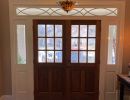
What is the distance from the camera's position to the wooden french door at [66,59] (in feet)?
14.5

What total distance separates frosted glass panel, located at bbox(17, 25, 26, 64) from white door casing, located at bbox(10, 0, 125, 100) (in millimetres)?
72

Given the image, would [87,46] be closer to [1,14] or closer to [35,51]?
[35,51]

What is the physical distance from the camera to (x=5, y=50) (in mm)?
4484

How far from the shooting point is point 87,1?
4.34 meters

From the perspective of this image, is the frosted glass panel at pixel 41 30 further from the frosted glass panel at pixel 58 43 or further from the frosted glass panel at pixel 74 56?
the frosted glass panel at pixel 74 56

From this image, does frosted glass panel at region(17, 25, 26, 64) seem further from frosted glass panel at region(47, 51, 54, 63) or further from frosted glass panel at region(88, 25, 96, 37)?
frosted glass panel at region(88, 25, 96, 37)

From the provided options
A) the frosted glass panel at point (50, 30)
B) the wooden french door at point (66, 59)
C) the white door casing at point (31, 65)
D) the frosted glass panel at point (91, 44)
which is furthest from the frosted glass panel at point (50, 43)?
the frosted glass panel at point (91, 44)

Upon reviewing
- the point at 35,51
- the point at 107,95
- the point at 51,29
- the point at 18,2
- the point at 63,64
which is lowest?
the point at 107,95

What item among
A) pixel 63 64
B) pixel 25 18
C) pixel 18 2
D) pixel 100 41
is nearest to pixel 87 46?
pixel 100 41

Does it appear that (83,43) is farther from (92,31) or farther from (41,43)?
(41,43)

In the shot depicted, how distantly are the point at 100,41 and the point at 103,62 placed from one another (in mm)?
503

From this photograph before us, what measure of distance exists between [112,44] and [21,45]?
215cm

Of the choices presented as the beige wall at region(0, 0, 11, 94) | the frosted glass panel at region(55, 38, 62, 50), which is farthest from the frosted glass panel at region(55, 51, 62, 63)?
the beige wall at region(0, 0, 11, 94)

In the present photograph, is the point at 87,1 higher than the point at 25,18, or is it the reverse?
the point at 87,1
